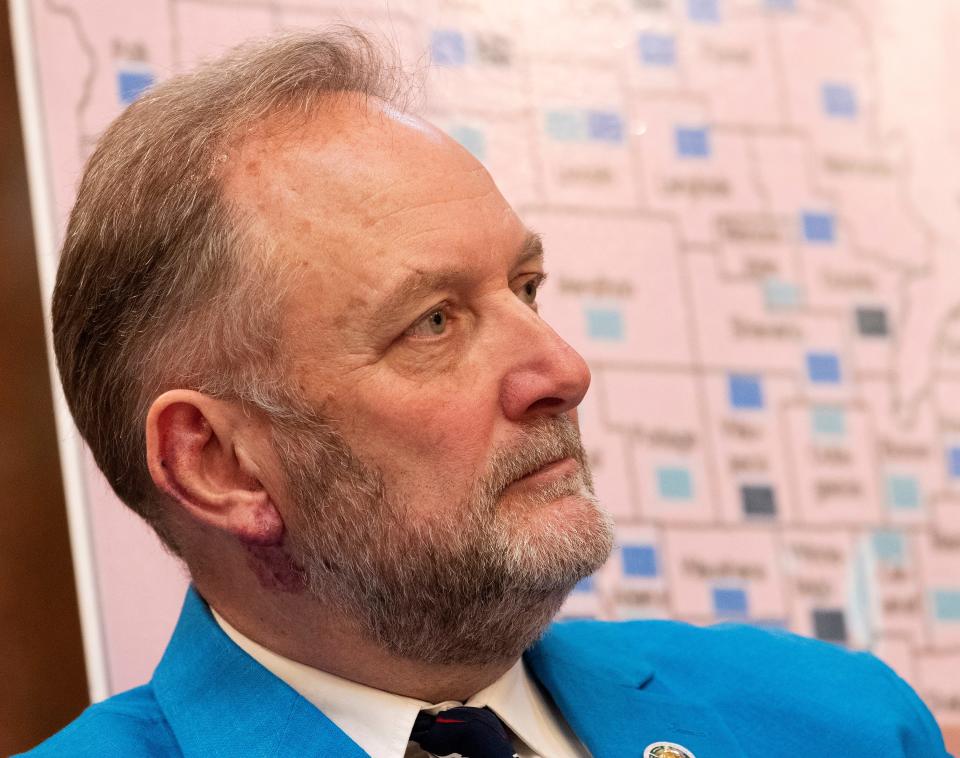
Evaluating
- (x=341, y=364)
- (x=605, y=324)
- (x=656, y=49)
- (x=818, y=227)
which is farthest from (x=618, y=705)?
(x=656, y=49)

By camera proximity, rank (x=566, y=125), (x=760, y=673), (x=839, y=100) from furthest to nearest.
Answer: (x=839, y=100) < (x=566, y=125) < (x=760, y=673)

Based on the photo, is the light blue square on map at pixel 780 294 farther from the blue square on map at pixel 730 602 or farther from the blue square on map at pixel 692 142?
the blue square on map at pixel 730 602

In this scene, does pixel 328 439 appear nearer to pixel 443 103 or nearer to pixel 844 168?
pixel 443 103

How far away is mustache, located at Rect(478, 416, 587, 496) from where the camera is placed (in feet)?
5.23

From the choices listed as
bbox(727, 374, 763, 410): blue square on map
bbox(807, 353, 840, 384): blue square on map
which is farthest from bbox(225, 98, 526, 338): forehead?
bbox(807, 353, 840, 384): blue square on map

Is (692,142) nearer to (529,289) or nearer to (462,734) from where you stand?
(529,289)

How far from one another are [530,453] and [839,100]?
1824 mm

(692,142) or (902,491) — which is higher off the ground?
(692,142)

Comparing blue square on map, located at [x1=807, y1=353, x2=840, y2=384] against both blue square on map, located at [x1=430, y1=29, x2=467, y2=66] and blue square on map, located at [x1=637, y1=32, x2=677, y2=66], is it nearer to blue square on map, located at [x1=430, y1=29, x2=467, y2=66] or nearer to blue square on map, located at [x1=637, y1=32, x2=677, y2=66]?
blue square on map, located at [x1=637, y1=32, x2=677, y2=66]

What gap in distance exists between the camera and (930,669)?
2.94 metres

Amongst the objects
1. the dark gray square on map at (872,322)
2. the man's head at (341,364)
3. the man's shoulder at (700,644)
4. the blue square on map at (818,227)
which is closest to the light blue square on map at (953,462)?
the dark gray square on map at (872,322)

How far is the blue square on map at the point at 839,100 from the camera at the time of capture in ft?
10.2

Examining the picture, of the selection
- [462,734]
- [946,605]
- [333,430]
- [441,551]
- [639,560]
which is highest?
[333,430]

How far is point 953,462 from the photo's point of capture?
3.03 m
